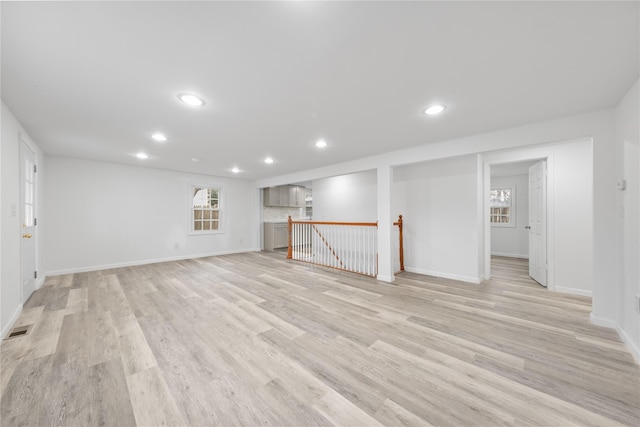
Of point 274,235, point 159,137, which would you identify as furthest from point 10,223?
point 274,235

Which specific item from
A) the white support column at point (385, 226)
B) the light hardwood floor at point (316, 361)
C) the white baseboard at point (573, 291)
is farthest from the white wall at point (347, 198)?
the white baseboard at point (573, 291)

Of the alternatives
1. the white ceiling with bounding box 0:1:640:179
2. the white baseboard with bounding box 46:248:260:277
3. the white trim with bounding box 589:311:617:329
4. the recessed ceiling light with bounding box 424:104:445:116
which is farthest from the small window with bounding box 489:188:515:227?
the white baseboard with bounding box 46:248:260:277

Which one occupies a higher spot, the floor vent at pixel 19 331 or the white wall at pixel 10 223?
the white wall at pixel 10 223

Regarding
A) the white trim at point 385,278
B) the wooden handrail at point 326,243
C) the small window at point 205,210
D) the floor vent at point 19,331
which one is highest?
the small window at point 205,210

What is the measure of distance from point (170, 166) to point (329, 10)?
5.29 m

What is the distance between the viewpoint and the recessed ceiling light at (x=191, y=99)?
206 cm

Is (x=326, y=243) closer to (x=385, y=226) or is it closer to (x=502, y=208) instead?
(x=385, y=226)

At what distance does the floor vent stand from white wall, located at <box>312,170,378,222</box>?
16.8ft

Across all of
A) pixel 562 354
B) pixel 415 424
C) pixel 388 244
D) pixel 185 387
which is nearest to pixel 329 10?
pixel 415 424

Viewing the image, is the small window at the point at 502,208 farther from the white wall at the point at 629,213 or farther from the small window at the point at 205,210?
the small window at the point at 205,210

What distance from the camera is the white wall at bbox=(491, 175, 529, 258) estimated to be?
6102 millimetres

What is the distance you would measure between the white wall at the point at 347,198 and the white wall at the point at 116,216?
2812 mm

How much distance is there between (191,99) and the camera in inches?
83.8

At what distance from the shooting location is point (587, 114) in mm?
2436
